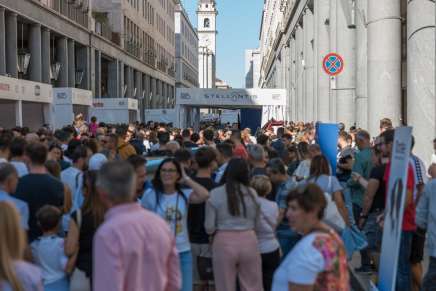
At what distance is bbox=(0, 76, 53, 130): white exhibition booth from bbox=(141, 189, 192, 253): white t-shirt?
531 inches

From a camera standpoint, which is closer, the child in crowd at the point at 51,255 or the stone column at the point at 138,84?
the child in crowd at the point at 51,255

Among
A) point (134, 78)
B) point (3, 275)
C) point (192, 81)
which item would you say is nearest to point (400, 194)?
point (3, 275)

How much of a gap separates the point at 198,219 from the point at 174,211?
68cm

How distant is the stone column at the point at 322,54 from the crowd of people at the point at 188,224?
21037 millimetres

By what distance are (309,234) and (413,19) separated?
10572 mm

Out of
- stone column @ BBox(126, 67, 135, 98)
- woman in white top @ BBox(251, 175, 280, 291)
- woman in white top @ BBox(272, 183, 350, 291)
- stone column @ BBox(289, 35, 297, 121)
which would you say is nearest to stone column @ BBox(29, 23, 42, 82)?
stone column @ BBox(289, 35, 297, 121)

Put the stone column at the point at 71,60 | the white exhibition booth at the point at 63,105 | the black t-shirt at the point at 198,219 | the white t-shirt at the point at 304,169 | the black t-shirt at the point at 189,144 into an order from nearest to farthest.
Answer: the black t-shirt at the point at 198,219 < the white t-shirt at the point at 304,169 < the black t-shirt at the point at 189,144 < the white exhibition booth at the point at 63,105 < the stone column at the point at 71,60

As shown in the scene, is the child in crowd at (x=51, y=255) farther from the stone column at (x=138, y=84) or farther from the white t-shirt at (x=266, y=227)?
the stone column at (x=138, y=84)

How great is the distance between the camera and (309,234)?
13.3 ft

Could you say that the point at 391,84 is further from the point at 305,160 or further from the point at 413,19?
the point at 305,160

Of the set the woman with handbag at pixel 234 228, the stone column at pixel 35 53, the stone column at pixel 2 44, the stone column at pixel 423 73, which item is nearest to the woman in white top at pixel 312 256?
the woman with handbag at pixel 234 228

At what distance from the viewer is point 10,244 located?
11.2ft

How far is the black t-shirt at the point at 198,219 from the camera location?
6.80 meters

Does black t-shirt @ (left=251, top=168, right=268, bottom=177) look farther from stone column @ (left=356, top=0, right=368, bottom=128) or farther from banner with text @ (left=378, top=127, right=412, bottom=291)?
stone column @ (left=356, top=0, right=368, bottom=128)
